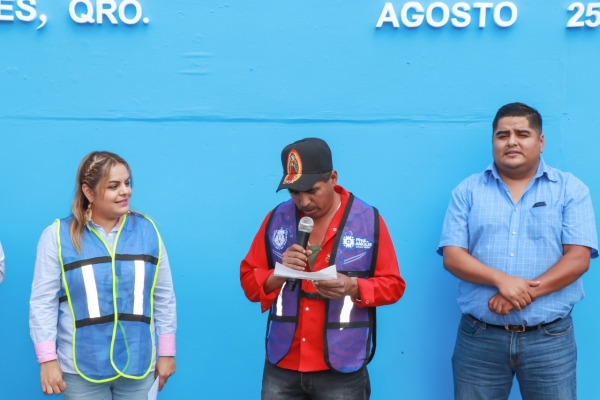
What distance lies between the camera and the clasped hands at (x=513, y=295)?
Answer: 3.75 m

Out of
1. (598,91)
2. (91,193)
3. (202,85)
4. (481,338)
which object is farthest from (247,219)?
(598,91)

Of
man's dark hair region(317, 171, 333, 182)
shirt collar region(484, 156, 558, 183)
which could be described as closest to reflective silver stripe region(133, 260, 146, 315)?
man's dark hair region(317, 171, 333, 182)

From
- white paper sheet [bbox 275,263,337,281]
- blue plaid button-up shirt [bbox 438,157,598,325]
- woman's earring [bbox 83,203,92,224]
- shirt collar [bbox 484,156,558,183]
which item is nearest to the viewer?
white paper sheet [bbox 275,263,337,281]

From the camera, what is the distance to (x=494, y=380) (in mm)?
3949

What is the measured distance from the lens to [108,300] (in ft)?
11.6

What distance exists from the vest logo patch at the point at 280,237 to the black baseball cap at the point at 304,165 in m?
0.23

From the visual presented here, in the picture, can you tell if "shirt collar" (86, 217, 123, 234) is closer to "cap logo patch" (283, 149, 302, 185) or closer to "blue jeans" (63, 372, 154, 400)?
"blue jeans" (63, 372, 154, 400)

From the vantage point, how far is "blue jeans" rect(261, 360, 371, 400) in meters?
3.46

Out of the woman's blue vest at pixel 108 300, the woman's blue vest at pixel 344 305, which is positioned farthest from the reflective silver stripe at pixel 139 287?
the woman's blue vest at pixel 344 305

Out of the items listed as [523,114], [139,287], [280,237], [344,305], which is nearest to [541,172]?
[523,114]

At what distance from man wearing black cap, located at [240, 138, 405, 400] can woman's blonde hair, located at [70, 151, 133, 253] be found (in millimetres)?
795

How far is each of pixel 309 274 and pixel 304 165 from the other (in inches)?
19.4

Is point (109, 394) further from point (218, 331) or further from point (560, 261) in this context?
point (560, 261)

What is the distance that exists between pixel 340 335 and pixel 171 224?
1542 millimetres
